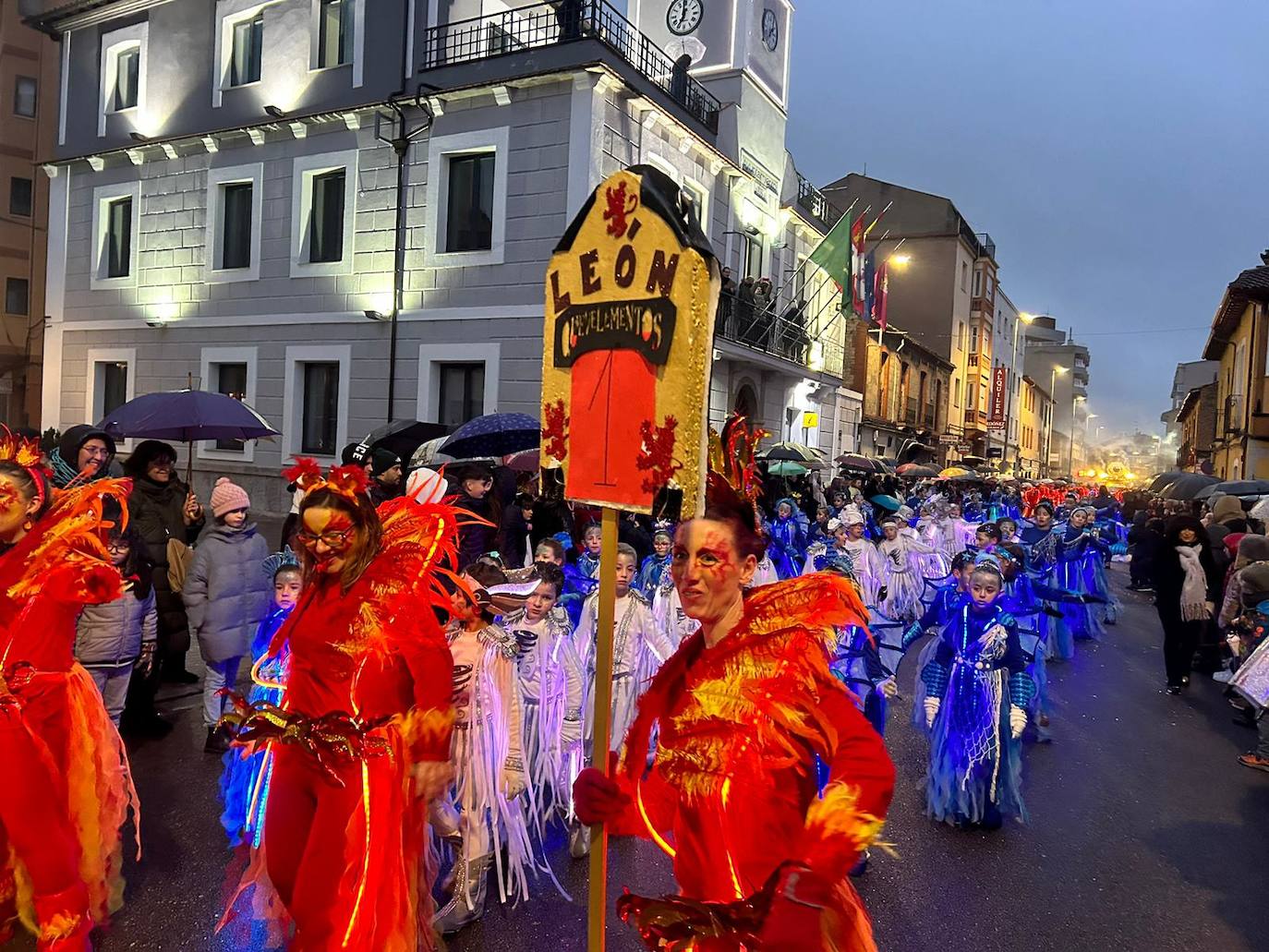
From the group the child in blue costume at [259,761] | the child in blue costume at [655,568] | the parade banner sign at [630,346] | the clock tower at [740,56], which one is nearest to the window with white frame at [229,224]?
the clock tower at [740,56]

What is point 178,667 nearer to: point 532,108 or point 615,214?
point 615,214

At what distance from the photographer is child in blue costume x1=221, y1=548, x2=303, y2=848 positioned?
3945 mm

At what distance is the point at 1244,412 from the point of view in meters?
26.6

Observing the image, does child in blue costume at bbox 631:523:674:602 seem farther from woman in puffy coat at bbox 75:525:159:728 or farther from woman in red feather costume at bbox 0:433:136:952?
woman in red feather costume at bbox 0:433:136:952

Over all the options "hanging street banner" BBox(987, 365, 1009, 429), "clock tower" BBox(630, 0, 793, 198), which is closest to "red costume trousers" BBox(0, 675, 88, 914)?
"clock tower" BBox(630, 0, 793, 198)

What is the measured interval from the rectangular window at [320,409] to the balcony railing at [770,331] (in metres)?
7.87

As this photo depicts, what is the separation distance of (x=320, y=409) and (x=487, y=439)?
31.8ft

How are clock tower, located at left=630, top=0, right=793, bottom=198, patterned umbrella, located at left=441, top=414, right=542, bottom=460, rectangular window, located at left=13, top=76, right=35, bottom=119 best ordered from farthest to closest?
rectangular window, located at left=13, top=76, right=35, bottom=119 → clock tower, located at left=630, top=0, right=793, bottom=198 → patterned umbrella, located at left=441, top=414, right=542, bottom=460

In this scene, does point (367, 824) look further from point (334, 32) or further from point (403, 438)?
point (334, 32)

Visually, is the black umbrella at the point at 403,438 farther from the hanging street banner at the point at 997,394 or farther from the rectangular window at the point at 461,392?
the hanging street banner at the point at 997,394

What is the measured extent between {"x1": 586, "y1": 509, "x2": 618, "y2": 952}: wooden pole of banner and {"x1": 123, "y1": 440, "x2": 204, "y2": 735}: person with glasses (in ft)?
16.9

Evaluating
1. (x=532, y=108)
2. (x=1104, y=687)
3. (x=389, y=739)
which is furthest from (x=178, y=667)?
(x=532, y=108)

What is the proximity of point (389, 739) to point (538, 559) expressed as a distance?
2.64 m

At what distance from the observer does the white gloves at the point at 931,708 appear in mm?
5641
